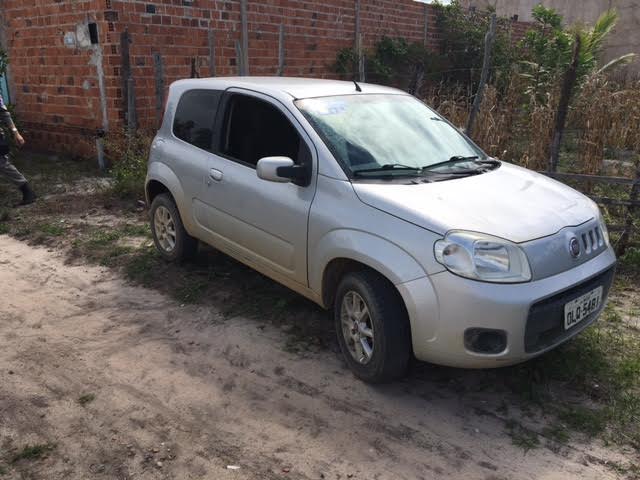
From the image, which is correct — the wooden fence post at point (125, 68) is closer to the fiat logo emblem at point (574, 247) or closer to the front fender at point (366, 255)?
the front fender at point (366, 255)

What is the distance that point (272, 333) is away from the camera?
169 inches

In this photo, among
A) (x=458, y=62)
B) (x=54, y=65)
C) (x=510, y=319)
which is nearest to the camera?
(x=510, y=319)

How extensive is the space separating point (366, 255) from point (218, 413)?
1.23 meters

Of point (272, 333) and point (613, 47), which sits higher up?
point (613, 47)

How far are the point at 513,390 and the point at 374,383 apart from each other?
0.83 meters

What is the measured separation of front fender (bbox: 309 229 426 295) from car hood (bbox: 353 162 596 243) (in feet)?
0.64

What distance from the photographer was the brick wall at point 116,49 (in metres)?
9.02

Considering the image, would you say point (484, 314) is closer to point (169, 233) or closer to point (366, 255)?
point (366, 255)

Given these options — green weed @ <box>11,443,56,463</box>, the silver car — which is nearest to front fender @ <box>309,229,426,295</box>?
the silver car

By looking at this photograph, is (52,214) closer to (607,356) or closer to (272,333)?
(272,333)

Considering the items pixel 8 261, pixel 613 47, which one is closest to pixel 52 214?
pixel 8 261

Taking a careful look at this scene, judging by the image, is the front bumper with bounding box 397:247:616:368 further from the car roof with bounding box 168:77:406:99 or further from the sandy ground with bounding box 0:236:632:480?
the car roof with bounding box 168:77:406:99

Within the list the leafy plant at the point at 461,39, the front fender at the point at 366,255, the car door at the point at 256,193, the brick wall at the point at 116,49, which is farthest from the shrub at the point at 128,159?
the leafy plant at the point at 461,39

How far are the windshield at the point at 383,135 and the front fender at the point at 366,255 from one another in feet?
1.53
